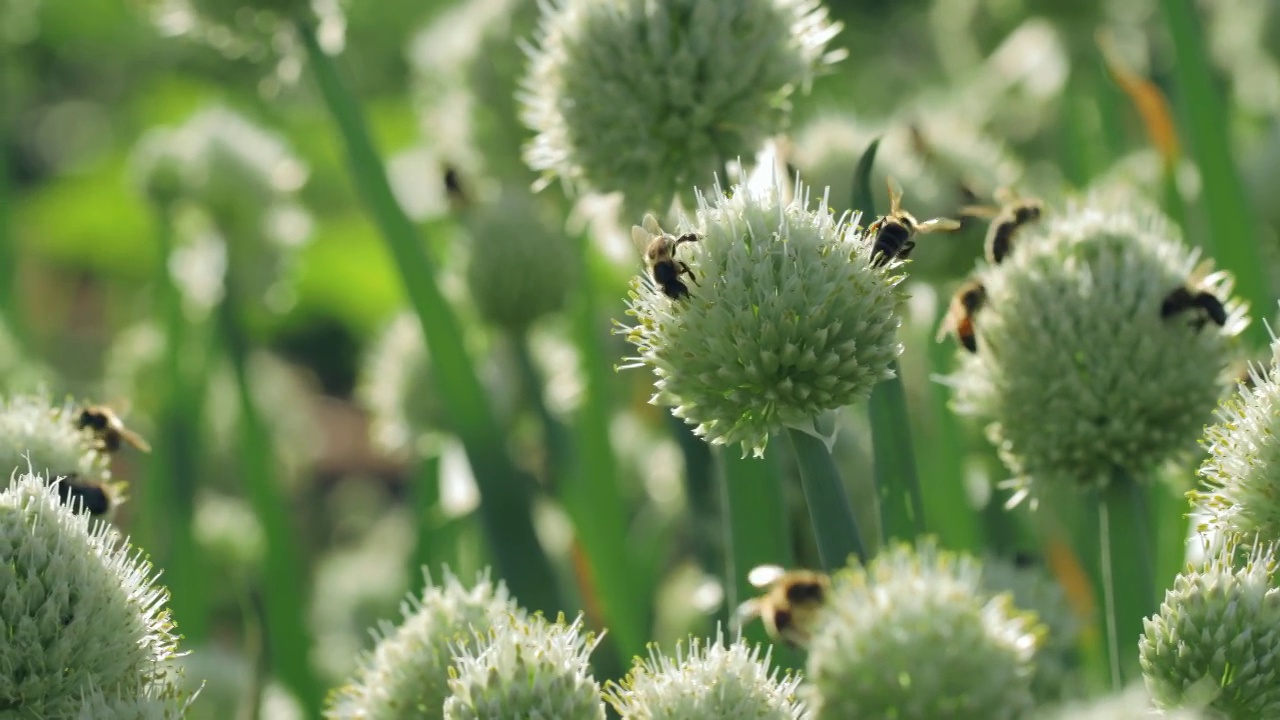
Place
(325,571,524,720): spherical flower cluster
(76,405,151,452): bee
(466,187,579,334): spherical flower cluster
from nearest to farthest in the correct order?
(325,571,524,720): spherical flower cluster
(76,405,151,452): bee
(466,187,579,334): spherical flower cluster

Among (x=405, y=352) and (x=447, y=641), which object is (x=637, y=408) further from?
(x=447, y=641)

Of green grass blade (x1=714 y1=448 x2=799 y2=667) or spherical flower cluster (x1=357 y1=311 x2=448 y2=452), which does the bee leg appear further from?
spherical flower cluster (x1=357 y1=311 x2=448 y2=452)

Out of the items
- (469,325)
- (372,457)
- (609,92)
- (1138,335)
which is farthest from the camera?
(372,457)

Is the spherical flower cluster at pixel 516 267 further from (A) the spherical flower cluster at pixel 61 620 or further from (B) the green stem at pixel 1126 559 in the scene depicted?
(A) the spherical flower cluster at pixel 61 620

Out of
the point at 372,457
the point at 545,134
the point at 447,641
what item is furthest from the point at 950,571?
the point at 372,457

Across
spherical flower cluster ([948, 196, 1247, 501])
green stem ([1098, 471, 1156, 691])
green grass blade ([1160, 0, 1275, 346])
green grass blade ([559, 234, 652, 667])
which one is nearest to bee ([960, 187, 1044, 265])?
spherical flower cluster ([948, 196, 1247, 501])

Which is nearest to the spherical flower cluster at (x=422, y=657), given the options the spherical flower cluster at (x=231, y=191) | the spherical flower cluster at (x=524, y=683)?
the spherical flower cluster at (x=524, y=683)
